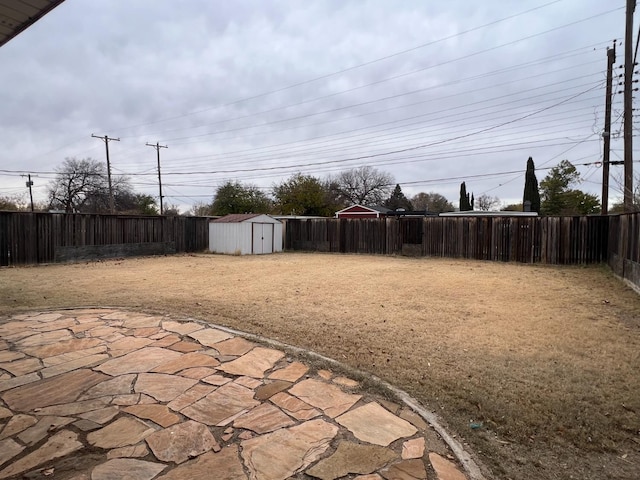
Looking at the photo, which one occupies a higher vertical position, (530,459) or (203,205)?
(203,205)

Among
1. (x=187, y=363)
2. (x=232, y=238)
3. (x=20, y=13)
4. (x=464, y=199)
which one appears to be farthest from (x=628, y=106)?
(x=464, y=199)

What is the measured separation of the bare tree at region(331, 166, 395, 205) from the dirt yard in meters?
36.4

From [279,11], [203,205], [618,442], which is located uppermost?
[279,11]

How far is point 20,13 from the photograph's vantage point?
265cm

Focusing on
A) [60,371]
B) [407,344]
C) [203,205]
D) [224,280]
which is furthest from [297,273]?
[203,205]

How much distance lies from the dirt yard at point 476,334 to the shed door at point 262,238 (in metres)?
6.82

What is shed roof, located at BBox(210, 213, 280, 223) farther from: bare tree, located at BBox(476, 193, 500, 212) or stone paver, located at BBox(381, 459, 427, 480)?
bare tree, located at BBox(476, 193, 500, 212)

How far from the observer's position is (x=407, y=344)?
3730mm

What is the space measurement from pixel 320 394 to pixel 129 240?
1371 centimetres

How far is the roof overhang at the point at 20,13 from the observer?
2525 millimetres

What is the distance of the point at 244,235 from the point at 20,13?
1314 cm

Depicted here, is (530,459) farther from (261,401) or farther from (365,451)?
(261,401)

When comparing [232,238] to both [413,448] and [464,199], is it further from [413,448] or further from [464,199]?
[464,199]

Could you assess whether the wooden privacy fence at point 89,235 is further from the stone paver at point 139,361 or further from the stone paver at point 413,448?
the stone paver at point 413,448
